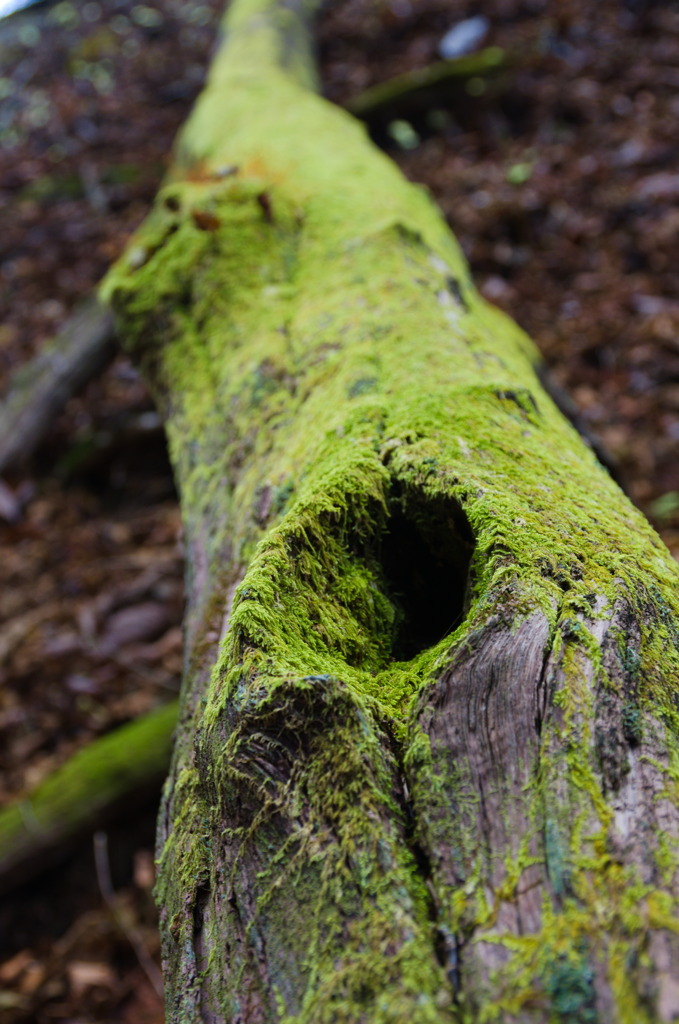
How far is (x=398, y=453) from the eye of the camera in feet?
5.26

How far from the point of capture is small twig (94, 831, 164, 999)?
2.73 metres

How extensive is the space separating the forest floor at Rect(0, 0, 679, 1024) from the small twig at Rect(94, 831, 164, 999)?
0.02 m

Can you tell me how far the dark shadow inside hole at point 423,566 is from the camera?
151 cm

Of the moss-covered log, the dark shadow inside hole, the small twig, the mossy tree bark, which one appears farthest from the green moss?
the dark shadow inside hole

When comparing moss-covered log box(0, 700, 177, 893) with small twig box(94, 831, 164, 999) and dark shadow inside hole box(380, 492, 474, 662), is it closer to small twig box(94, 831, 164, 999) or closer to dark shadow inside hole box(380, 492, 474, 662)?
small twig box(94, 831, 164, 999)

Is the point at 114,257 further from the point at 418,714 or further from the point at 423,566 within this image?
the point at 418,714

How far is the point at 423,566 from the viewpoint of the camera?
1629 millimetres

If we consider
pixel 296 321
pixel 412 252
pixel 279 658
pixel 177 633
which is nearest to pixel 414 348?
pixel 296 321

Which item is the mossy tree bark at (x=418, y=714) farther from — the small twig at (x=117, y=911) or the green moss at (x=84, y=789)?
the small twig at (x=117, y=911)

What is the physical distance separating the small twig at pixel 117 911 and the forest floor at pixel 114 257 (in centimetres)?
2

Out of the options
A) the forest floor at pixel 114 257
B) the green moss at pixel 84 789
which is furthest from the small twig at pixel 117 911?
the green moss at pixel 84 789

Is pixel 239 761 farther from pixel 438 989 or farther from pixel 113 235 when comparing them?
pixel 113 235

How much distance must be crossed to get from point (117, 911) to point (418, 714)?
7.84 feet

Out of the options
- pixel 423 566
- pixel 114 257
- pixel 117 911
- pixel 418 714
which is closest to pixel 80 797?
pixel 117 911
